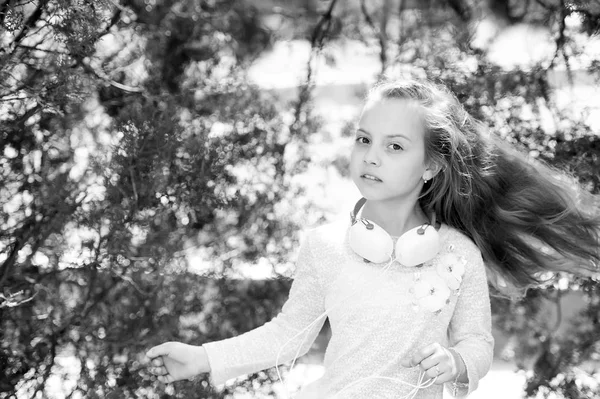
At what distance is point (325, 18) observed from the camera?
3.43 m

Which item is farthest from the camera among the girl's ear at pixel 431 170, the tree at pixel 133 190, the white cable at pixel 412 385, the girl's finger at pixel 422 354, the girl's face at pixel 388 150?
the tree at pixel 133 190

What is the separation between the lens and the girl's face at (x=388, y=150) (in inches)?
96.0

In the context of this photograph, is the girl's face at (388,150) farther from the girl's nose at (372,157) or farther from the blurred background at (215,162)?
the blurred background at (215,162)

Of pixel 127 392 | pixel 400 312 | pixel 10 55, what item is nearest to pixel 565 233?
pixel 400 312

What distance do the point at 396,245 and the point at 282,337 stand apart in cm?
41

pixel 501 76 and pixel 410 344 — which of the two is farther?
pixel 501 76

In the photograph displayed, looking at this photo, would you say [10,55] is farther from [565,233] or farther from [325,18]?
[565,233]

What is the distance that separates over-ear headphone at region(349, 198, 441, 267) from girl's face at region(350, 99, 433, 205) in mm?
102

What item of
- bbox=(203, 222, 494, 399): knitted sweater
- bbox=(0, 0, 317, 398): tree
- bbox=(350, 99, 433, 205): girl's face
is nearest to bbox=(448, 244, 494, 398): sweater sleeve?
bbox=(203, 222, 494, 399): knitted sweater

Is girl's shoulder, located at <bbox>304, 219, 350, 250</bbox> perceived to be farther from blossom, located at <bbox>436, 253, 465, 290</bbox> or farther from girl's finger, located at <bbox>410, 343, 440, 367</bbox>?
girl's finger, located at <bbox>410, 343, 440, 367</bbox>

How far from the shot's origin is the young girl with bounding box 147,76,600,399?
95.1 inches

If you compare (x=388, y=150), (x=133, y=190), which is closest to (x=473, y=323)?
(x=388, y=150)

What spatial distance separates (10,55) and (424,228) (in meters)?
1.15

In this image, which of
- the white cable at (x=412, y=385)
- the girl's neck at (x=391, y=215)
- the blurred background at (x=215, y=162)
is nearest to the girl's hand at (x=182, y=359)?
the white cable at (x=412, y=385)
